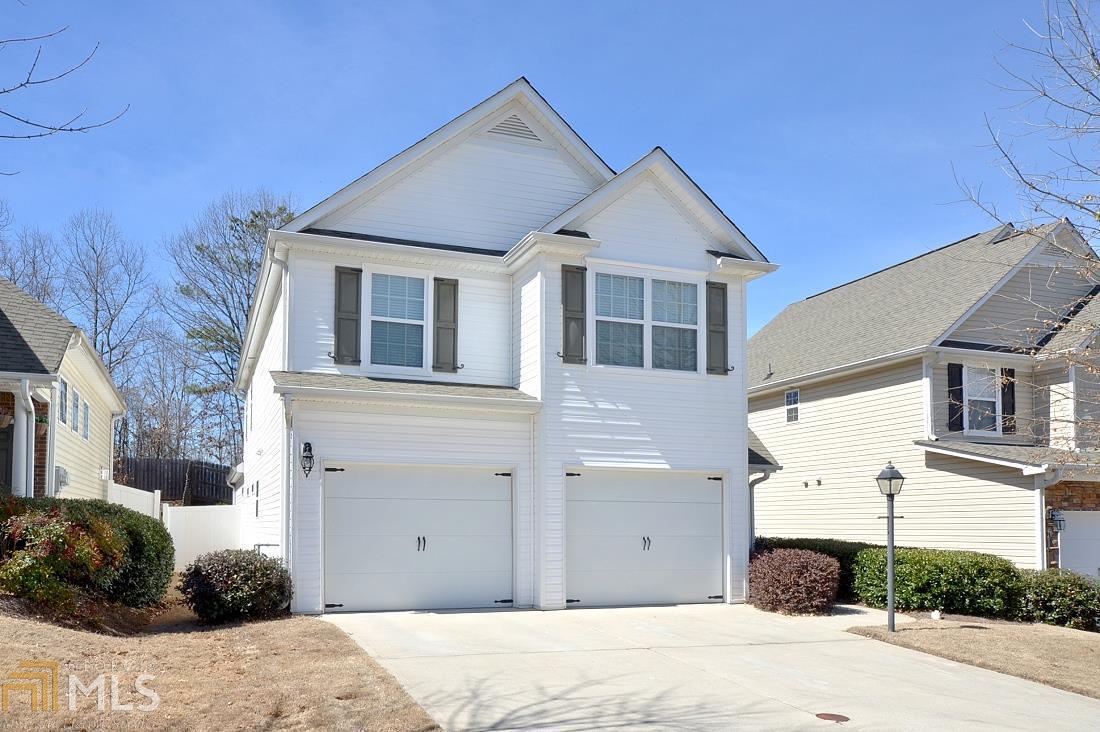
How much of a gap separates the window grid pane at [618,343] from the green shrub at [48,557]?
8.01 metres

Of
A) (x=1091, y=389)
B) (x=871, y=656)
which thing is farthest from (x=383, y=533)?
(x=1091, y=389)

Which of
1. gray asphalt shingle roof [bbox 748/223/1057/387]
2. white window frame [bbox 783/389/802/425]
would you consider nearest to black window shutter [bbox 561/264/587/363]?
gray asphalt shingle roof [bbox 748/223/1057/387]

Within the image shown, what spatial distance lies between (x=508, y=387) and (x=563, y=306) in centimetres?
185

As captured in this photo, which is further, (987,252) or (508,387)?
(987,252)

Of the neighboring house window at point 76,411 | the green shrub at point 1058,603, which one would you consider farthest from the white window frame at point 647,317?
the neighboring house window at point 76,411

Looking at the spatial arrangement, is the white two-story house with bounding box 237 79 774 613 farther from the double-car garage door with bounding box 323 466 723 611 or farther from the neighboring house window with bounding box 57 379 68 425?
the neighboring house window with bounding box 57 379 68 425

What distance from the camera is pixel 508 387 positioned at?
16.9 meters

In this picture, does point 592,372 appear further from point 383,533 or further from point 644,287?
point 383,533

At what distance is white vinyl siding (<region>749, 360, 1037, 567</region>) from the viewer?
1914 centimetres

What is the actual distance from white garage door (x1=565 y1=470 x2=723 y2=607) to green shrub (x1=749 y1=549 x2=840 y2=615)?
3.72ft

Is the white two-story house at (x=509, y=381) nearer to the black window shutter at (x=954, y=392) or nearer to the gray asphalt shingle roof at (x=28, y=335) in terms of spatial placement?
the gray asphalt shingle roof at (x=28, y=335)

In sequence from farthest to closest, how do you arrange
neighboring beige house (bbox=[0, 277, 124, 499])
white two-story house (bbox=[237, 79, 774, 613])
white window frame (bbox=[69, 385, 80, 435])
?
white window frame (bbox=[69, 385, 80, 435])
neighboring beige house (bbox=[0, 277, 124, 499])
white two-story house (bbox=[237, 79, 774, 613])

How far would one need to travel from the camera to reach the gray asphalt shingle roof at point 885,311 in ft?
69.6

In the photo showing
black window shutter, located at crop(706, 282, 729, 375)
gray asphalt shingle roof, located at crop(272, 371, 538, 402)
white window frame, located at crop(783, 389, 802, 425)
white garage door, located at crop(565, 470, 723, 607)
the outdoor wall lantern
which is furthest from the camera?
white window frame, located at crop(783, 389, 802, 425)
